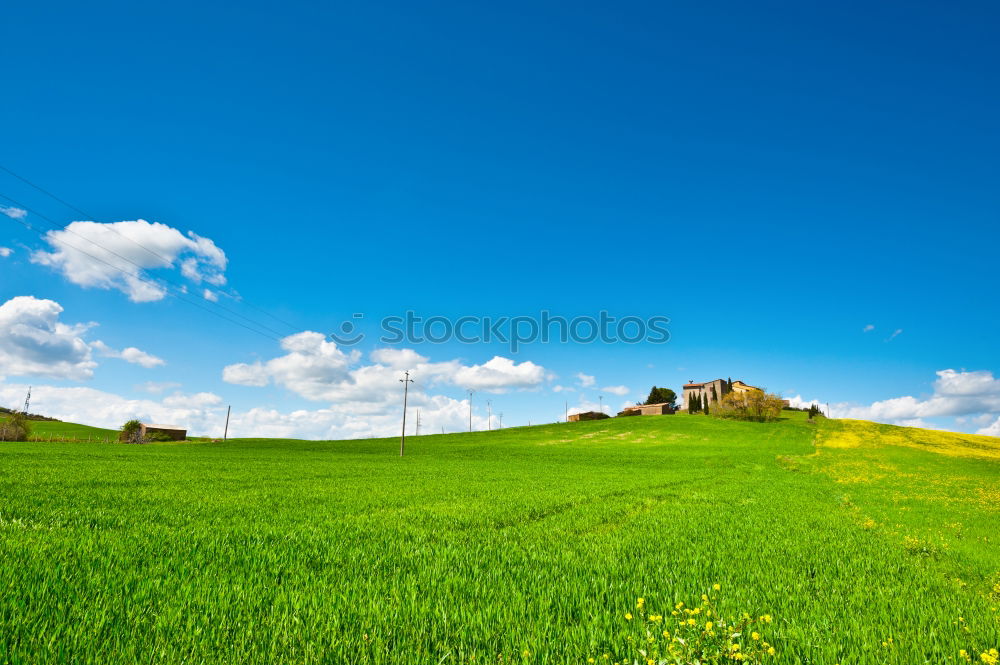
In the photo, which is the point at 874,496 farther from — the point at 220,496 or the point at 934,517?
the point at 220,496

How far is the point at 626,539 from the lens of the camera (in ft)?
33.2

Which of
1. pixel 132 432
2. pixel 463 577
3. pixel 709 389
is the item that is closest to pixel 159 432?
pixel 132 432

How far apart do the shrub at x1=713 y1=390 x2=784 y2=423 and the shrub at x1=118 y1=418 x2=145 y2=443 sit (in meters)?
124

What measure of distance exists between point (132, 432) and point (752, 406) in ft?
427

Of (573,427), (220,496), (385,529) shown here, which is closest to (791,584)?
(385,529)

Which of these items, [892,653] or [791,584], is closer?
[892,653]

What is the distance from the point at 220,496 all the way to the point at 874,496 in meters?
27.8

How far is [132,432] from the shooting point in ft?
301

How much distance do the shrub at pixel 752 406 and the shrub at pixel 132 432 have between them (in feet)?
406

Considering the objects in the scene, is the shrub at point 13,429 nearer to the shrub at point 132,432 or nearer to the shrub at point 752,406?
the shrub at point 132,432

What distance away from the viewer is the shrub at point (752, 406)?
342 feet

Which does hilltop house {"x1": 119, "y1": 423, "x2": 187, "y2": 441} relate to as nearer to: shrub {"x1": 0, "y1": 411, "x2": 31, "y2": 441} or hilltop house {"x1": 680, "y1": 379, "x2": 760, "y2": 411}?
shrub {"x1": 0, "y1": 411, "x2": 31, "y2": 441}

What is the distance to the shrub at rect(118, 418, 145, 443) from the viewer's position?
90875mm

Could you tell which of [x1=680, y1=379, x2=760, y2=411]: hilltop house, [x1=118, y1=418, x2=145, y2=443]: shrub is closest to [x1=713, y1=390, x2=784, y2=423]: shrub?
[x1=680, y1=379, x2=760, y2=411]: hilltop house
